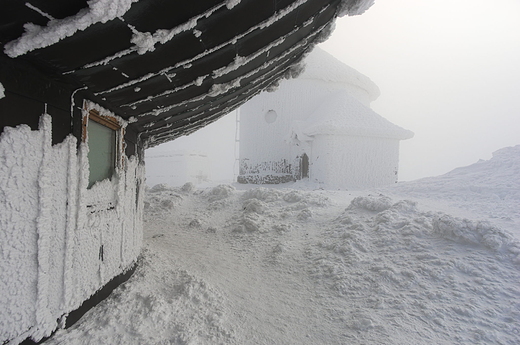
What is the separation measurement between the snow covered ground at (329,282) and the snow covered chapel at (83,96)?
0.53 meters

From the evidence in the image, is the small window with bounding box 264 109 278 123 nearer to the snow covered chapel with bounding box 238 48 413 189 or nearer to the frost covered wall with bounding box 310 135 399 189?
the snow covered chapel with bounding box 238 48 413 189

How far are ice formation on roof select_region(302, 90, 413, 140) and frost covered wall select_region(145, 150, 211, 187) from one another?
45.8 ft

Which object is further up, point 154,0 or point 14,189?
point 154,0

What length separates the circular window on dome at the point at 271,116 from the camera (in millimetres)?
16009

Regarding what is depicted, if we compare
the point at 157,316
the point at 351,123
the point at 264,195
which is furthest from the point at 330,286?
the point at 351,123

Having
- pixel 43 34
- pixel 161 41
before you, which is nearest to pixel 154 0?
pixel 161 41

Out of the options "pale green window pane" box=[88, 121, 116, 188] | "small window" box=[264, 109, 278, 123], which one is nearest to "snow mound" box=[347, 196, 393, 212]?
"pale green window pane" box=[88, 121, 116, 188]

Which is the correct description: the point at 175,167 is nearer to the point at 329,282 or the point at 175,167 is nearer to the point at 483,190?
the point at 483,190

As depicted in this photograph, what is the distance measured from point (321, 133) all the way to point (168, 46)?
414 inches

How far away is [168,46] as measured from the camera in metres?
2.07

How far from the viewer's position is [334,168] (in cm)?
1192

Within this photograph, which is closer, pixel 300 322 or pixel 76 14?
pixel 76 14

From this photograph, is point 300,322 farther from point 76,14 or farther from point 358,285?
point 76,14

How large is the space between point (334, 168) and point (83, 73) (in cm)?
Answer: 1078
